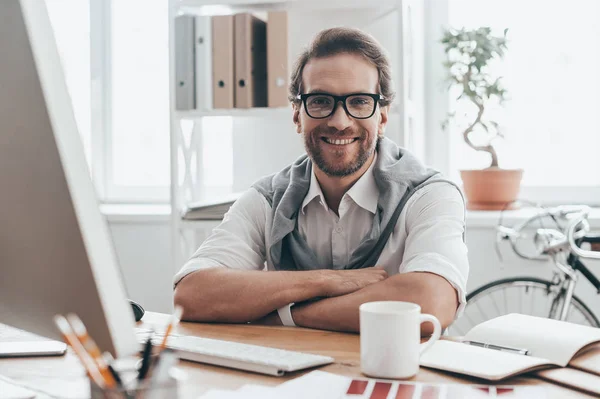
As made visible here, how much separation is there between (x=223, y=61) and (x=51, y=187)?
2.23m

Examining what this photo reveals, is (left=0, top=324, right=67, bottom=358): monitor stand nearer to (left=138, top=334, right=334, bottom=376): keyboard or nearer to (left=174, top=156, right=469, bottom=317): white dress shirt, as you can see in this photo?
(left=138, top=334, right=334, bottom=376): keyboard

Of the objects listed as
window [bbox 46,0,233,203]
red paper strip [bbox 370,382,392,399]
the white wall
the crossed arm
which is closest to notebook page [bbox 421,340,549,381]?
red paper strip [bbox 370,382,392,399]

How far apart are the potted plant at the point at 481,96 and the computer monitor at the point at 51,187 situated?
8.04ft

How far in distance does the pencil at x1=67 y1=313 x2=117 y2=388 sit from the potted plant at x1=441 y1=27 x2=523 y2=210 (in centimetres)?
243

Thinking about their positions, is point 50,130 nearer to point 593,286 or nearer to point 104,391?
point 104,391

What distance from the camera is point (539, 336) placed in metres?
1.16

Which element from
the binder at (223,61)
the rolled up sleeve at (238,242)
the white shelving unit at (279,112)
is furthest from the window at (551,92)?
the rolled up sleeve at (238,242)

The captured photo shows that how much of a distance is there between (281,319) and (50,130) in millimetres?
1003

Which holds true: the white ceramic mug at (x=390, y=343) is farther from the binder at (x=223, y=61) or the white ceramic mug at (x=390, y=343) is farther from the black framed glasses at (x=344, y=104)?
the binder at (x=223, y=61)

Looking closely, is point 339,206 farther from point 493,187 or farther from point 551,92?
point 551,92

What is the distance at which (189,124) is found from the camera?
314 cm

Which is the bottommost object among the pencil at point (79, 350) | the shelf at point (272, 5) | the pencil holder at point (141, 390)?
the pencil holder at point (141, 390)

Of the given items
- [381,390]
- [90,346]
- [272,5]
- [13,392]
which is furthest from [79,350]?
[272,5]

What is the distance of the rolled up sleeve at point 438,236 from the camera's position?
5.04ft
